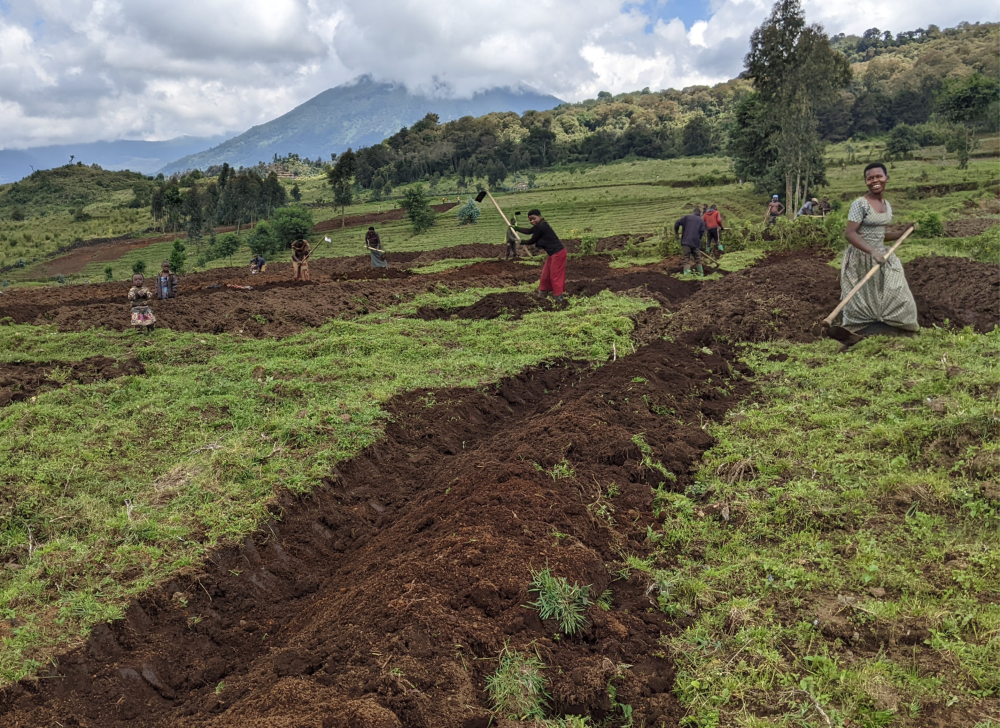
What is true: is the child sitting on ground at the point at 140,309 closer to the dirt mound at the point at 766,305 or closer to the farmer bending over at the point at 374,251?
the dirt mound at the point at 766,305

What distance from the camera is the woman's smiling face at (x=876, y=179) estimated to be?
7.13 m

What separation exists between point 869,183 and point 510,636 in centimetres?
679

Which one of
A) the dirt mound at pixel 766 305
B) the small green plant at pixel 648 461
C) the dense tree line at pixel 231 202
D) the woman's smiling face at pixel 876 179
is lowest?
the small green plant at pixel 648 461

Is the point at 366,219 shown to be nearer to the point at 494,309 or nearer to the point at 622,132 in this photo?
the point at 494,309

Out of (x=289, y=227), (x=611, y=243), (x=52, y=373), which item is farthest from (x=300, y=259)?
(x=289, y=227)

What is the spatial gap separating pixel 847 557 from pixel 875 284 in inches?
191

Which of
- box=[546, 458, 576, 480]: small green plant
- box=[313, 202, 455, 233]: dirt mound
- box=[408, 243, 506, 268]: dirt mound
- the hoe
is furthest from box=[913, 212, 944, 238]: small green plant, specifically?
box=[313, 202, 455, 233]: dirt mound

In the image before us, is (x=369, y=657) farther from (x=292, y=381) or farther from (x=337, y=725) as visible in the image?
(x=292, y=381)

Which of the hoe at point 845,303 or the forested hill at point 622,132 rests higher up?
Result: the forested hill at point 622,132

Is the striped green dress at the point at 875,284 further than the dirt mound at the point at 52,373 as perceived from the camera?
No

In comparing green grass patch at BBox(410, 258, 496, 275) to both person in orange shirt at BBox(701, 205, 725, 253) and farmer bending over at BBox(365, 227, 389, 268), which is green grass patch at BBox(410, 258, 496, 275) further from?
person in orange shirt at BBox(701, 205, 725, 253)

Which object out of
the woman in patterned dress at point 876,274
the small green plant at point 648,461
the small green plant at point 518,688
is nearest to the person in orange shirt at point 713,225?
the woman in patterned dress at point 876,274

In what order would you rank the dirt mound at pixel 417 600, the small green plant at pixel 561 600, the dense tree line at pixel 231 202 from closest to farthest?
1. the dirt mound at pixel 417 600
2. the small green plant at pixel 561 600
3. the dense tree line at pixel 231 202

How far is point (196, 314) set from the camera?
12.0m
